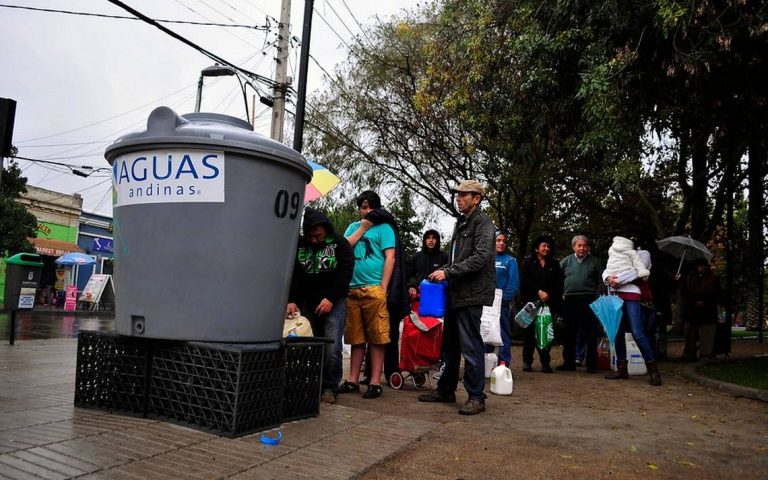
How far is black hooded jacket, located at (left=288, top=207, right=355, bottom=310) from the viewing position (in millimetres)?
5105

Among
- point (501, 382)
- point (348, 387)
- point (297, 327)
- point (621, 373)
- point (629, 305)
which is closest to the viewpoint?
point (297, 327)

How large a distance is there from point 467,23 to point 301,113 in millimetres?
3525

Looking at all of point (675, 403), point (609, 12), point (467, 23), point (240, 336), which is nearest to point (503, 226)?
point (467, 23)

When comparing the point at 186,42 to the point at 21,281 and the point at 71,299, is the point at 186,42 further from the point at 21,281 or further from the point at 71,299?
the point at 71,299

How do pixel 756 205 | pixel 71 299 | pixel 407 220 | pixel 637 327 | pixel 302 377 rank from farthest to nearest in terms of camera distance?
pixel 407 220, pixel 71 299, pixel 756 205, pixel 637 327, pixel 302 377

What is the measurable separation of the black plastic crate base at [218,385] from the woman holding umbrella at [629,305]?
4.99 meters

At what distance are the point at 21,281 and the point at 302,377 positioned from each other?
26.0 ft

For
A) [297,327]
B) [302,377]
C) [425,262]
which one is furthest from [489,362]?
[302,377]

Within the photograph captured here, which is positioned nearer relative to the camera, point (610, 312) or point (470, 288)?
point (470, 288)

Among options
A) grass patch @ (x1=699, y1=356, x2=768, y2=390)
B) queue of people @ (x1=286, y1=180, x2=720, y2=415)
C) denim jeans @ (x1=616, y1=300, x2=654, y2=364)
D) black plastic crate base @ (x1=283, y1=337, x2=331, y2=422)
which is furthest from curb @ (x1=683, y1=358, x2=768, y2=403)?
black plastic crate base @ (x1=283, y1=337, x2=331, y2=422)

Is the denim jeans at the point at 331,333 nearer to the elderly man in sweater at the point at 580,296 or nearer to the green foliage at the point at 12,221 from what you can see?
the elderly man in sweater at the point at 580,296

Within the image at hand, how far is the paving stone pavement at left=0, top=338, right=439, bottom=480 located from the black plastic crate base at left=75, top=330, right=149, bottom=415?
96 millimetres

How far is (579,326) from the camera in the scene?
862 cm

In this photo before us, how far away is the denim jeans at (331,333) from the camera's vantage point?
5.19 metres
